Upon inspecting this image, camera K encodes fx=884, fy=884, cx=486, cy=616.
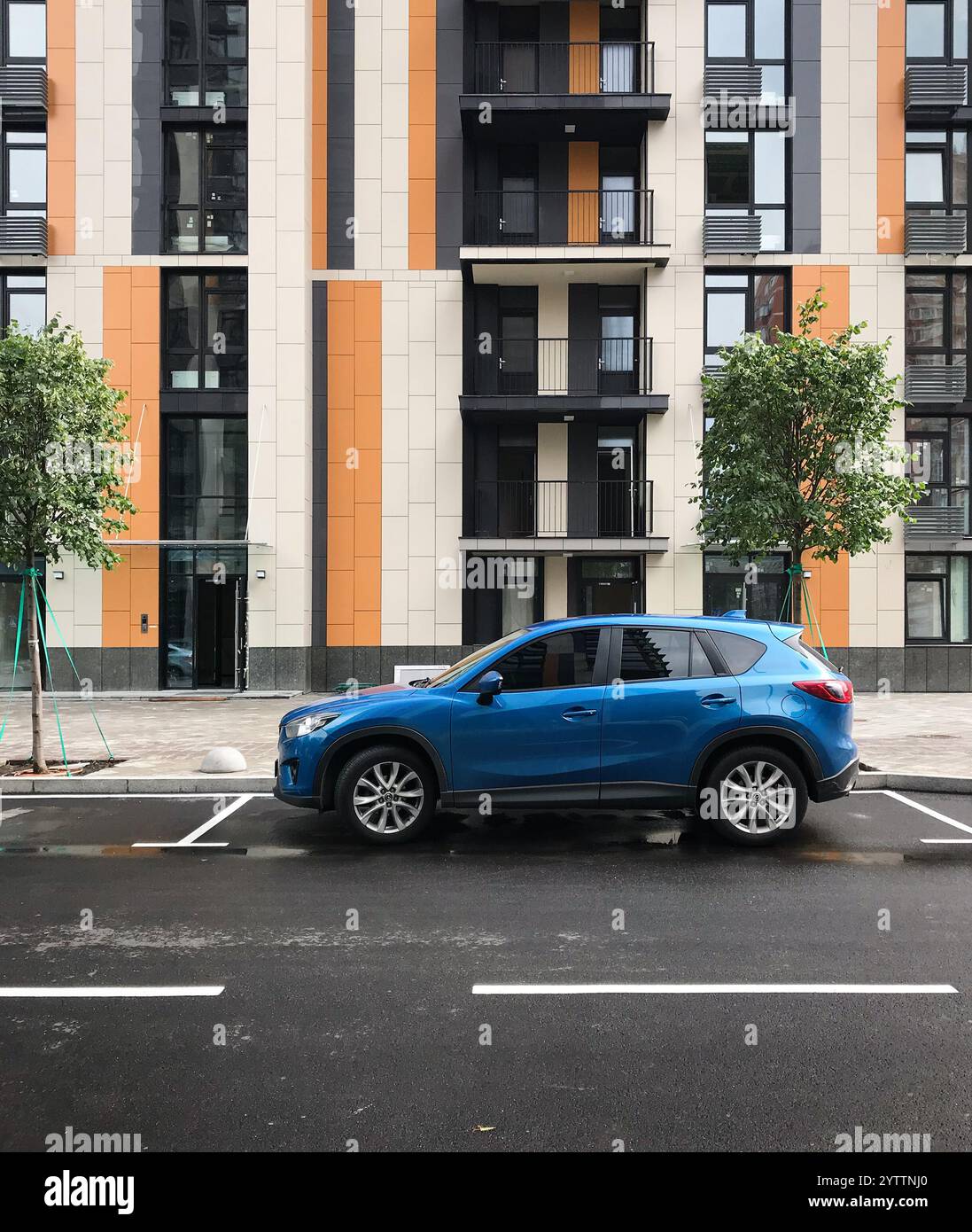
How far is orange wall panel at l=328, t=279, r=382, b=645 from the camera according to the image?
20578 mm

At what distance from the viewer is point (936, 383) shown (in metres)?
20.7

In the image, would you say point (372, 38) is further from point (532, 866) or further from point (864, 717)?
point (532, 866)

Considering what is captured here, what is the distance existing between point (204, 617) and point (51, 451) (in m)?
11.1

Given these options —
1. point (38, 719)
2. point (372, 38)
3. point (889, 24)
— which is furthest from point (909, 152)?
point (38, 719)

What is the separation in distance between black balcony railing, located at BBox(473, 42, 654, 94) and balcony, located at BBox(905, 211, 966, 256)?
23.9 feet

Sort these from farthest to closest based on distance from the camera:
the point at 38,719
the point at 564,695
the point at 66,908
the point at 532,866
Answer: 1. the point at 38,719
2. the point at 564,695
3. the point at 532,866
4. the point at 66,908

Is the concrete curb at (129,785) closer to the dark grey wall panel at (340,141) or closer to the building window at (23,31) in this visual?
the dark grey wall panel at (340,141)

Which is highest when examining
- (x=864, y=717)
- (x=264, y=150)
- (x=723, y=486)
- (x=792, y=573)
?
(x=264, y=150)

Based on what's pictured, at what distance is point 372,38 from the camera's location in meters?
20.7

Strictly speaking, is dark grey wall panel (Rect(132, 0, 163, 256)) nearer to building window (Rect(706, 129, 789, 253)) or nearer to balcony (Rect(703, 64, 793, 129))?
balcony (Rect(703, 64, 793, 129))

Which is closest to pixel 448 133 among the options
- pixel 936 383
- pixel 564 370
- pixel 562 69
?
pixel 562 69

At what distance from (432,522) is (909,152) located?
47.1ft

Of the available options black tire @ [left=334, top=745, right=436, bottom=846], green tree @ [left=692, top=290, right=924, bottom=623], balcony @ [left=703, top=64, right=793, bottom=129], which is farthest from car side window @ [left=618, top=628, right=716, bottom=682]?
balcony @ [left=703, top=64, right=793, bottom=129]
